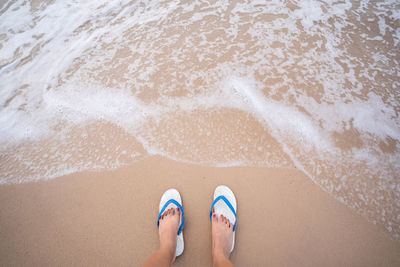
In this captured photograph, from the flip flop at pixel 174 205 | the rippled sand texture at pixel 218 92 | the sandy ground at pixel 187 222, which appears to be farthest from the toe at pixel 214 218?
the rippled sand texture at pixel 218 92

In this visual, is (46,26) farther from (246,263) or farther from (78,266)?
(246,263)

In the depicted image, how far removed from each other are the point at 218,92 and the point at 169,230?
59.4 inches

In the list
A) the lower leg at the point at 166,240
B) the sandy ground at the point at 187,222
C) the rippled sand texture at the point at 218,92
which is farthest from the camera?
the rippled sand texture at the point at 218,92

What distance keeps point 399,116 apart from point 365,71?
2.19ft

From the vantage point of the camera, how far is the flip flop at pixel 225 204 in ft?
4.94

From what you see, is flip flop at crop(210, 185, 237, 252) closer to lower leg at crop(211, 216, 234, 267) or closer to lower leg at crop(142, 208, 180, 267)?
lower leg at crop(211, 216, 234, 267)

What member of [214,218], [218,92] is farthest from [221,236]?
[218,92]

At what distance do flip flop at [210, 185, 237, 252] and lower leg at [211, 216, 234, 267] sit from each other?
0.04 metres

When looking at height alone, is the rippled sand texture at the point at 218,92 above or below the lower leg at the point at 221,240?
above

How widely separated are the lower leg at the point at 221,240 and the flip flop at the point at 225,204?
Result: 0.13 ft

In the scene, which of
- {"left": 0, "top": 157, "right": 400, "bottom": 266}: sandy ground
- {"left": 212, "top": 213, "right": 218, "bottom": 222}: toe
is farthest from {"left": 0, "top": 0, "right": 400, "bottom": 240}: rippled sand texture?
{"left": 212, "top": 213, "right": 218, "bottom": 222}: toe

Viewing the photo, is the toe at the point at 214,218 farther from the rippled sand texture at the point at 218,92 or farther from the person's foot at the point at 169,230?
the rippled sand texture at the point at 218,92

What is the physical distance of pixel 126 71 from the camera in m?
2.51

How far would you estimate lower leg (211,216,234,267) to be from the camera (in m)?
1.33
